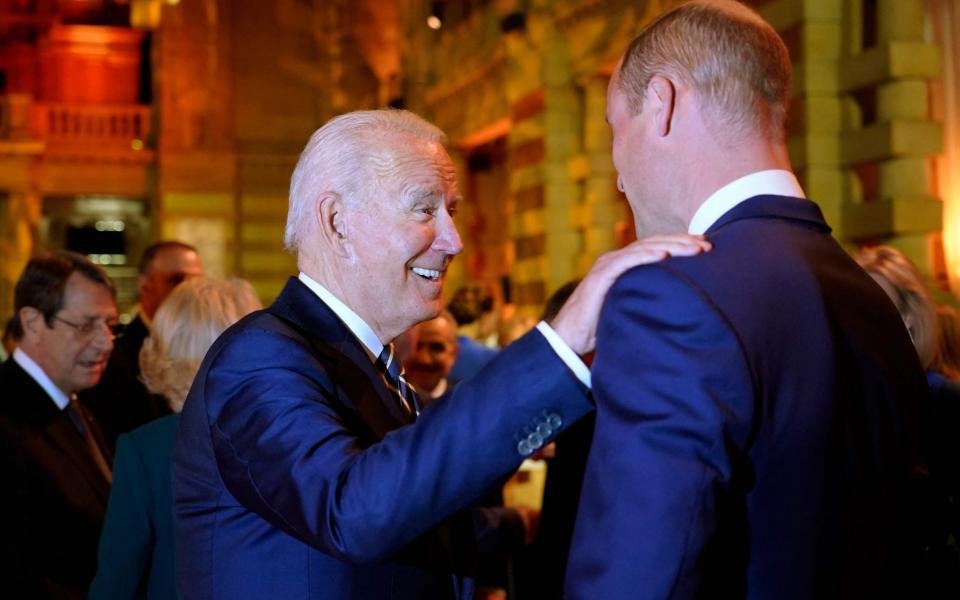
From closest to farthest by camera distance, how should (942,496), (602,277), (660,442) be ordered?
(660,442) → (602,277) → (942,496)

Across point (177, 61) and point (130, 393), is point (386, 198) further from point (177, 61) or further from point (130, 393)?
point (177, 61)

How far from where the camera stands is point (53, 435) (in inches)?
143

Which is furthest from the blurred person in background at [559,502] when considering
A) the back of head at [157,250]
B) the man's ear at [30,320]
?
the back of head at [157,250]

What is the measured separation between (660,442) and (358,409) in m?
Answer: 0.69

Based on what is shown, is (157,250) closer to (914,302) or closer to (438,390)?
(438,390)

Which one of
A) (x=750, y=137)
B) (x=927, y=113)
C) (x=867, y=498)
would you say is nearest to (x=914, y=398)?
(x=867, y=498)

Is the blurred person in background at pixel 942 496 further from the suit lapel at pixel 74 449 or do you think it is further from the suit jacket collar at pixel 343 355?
the suit lapel at pixel 74 449

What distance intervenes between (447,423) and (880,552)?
610 mm

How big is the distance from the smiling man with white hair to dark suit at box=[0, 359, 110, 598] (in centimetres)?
159

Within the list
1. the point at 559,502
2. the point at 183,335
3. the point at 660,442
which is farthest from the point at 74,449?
the point at 660,442

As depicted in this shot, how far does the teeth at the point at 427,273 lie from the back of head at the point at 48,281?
230cm

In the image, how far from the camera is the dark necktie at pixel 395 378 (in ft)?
6.84

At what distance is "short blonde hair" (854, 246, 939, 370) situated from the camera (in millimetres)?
3568

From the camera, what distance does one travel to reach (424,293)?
211 centimetres
